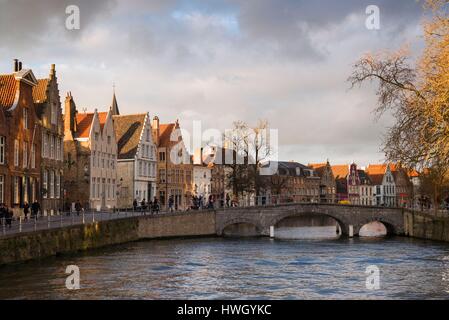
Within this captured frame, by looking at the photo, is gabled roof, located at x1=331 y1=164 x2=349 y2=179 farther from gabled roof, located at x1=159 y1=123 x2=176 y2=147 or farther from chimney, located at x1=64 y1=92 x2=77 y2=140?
chimney, located at x1=64 y1=92 x2=77 y2=140

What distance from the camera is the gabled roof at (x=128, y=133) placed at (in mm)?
63884

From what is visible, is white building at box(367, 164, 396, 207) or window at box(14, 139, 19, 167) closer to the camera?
window at box(14, 139, 19, 167)

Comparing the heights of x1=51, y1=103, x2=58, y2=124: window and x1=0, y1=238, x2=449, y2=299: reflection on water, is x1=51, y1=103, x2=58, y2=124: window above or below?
above

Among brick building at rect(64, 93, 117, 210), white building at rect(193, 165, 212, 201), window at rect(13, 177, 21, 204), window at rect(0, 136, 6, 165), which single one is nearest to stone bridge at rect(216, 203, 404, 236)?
brick building at rect(64, 93, 117, 210)

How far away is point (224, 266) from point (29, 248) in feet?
27.3

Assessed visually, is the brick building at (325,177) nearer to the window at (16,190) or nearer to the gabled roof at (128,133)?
the gabled roof at (128,133)

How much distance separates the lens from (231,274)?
1001 inches

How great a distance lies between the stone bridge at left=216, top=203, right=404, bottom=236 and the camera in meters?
52.3

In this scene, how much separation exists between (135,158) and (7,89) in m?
24.8

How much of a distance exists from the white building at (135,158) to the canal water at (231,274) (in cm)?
2589

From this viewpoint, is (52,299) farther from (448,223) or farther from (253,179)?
(253,179)

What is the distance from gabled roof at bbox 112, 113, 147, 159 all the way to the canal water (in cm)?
2711

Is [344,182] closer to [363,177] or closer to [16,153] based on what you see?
[363,177]
